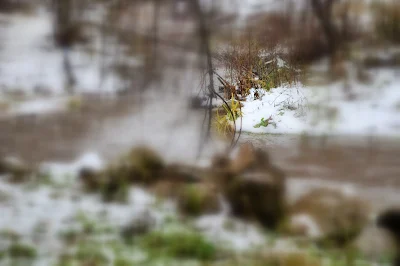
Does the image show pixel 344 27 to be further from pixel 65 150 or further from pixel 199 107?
pixel 65 150

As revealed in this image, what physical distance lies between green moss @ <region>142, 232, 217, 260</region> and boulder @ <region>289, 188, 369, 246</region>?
11.5 inches

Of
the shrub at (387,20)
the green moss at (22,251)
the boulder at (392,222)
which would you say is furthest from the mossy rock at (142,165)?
the shrub at (387,20)

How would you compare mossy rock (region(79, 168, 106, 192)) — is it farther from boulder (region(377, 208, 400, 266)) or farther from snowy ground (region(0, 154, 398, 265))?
boulder (region(377, 208, 400, 266))

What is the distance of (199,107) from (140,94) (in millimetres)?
205

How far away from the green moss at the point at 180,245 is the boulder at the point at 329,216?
0.96 feet

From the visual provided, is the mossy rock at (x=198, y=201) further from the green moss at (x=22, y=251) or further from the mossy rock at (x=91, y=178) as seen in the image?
the green moss at (x=22, y=251)

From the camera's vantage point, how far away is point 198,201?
1.50 meters

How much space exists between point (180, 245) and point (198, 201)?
156 mm

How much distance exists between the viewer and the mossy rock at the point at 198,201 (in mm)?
1493

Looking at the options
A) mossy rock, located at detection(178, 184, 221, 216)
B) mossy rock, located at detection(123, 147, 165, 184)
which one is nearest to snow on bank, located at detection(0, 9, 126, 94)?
mossy rock, located at detection(123, 147, 165, 184)

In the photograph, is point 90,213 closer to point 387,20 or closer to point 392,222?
point 392,222

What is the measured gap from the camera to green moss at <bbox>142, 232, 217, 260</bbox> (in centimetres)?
143

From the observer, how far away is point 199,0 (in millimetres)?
1521

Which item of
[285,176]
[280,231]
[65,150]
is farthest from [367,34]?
[65,150]
